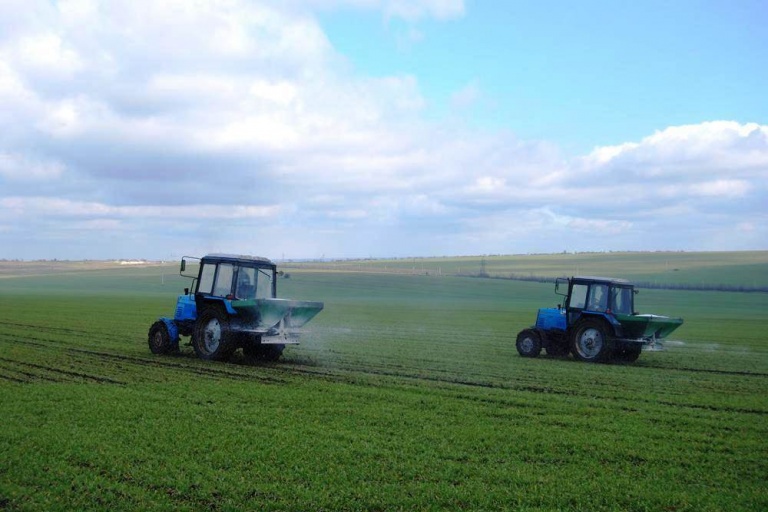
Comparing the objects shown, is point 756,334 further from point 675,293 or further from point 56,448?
point 675,293

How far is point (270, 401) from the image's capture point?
Answer: 11.9 metres

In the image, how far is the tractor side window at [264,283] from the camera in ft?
58.6

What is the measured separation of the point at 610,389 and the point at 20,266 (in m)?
120

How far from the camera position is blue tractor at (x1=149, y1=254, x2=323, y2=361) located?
16.6 metres

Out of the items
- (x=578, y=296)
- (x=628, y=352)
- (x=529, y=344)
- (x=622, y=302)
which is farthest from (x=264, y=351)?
(x=628, y=352)

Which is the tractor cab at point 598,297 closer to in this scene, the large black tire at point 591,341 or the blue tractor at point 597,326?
the blue tractor at point 597,326

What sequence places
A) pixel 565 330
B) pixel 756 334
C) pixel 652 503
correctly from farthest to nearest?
1. pixel 756 334
2. pixel 565 330
3. pixel 652 503

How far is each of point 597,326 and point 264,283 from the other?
27.5 ft

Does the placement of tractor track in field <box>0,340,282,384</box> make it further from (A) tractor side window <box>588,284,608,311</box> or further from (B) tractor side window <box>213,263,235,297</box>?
(A) tractor side window <box>588,284,608,311</box>

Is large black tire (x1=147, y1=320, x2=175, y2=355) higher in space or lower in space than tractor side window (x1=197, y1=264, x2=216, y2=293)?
lower

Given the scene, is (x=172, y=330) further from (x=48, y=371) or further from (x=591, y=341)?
(x=591, y=341)

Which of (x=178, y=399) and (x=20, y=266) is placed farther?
(x=20, y=266)

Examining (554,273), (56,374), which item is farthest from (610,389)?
(554,273)

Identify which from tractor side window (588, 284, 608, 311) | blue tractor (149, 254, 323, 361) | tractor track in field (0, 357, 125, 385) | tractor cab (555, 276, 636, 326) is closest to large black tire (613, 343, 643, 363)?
tractor cab (555, 276, 636, 326)
